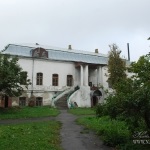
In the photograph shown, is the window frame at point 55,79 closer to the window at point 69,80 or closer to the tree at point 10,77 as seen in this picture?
the window at point 69,80

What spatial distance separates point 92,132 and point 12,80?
12510mm

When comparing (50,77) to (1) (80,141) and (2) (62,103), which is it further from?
(1) (80,141)

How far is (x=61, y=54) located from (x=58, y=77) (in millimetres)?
3791

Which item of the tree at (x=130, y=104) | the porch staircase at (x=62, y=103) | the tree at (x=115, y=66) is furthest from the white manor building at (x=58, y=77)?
the tree at (x=130, y=104)

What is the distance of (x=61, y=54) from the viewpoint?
4403 centimetres

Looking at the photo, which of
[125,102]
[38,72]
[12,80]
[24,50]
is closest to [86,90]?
[38,72]

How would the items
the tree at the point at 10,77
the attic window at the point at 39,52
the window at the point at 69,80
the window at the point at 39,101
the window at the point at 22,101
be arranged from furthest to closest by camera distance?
the window at the point at 69,80
the attic window at the point at 39,52
the window at the point at 39,101
the window at the point at 22,101
the tree at the point at 10,77

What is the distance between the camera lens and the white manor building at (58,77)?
39.6 m

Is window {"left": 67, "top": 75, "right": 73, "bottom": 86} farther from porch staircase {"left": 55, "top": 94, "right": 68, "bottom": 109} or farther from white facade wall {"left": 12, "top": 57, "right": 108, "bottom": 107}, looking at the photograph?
porch staircase {"left": 55, "top": 94, "right": 68, "bottom": 109}

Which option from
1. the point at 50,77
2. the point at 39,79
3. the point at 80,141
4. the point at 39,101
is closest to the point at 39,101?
the point at 39,101

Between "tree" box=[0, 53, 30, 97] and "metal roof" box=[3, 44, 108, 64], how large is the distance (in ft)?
40.0

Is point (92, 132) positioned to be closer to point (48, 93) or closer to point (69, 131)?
point (69, 131)

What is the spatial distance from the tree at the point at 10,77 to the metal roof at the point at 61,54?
12.2 m

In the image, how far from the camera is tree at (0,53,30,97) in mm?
26133
